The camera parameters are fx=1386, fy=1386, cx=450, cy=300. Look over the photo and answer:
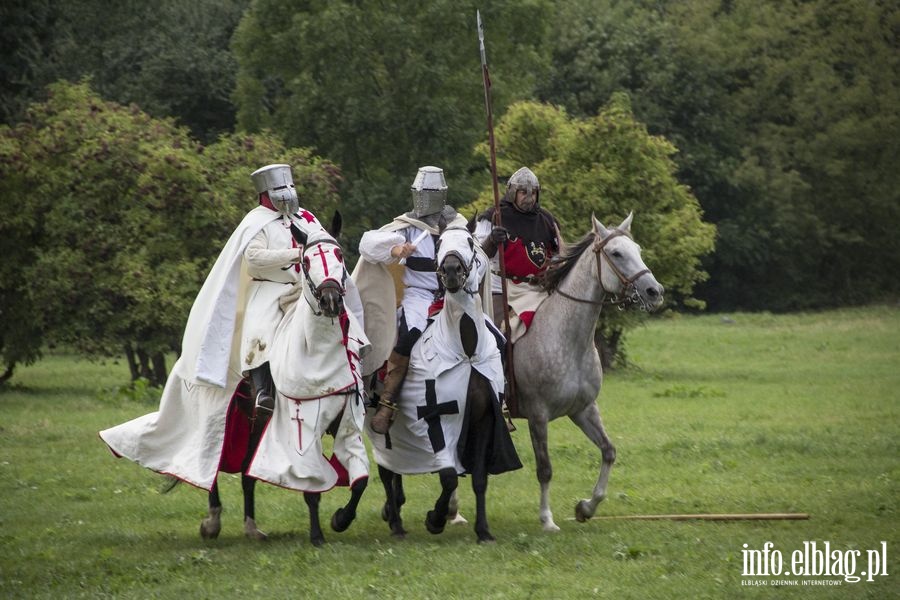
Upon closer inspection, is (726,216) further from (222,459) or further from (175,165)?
(222,459)

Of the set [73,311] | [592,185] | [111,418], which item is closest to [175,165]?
[73,311]

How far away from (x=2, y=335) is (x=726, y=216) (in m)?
33.6

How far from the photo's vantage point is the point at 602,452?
11508 mm

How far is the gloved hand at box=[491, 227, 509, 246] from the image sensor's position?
11211 millimetres

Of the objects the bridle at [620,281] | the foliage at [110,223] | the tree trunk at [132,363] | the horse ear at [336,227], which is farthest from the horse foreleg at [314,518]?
the tree trunk at [132,363]

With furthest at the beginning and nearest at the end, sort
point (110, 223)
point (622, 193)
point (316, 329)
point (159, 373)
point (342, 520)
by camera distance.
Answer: point (622, 193) → point (159, 373) → point (110, 223) → point (342, 520) → point (316, 329)

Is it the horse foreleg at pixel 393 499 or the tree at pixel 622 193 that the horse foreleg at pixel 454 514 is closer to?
the horse foreleg at pixel 393 499

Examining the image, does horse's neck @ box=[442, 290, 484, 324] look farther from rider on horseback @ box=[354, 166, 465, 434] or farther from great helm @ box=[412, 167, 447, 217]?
great helm @ box=[412, 167, 447, 217]

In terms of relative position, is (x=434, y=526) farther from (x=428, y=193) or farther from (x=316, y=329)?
(x=428, y=193)

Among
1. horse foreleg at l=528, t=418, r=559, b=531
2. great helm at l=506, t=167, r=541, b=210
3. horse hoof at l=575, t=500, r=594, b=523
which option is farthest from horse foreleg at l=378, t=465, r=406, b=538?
great helm at l=506, t=167, r=541, b=210

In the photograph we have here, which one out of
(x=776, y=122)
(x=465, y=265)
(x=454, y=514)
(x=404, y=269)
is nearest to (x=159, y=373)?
(x=454, y=514)

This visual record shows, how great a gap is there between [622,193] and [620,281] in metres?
16.8

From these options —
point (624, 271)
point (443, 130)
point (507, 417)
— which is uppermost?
point (443, 130)

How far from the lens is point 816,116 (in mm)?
51875
